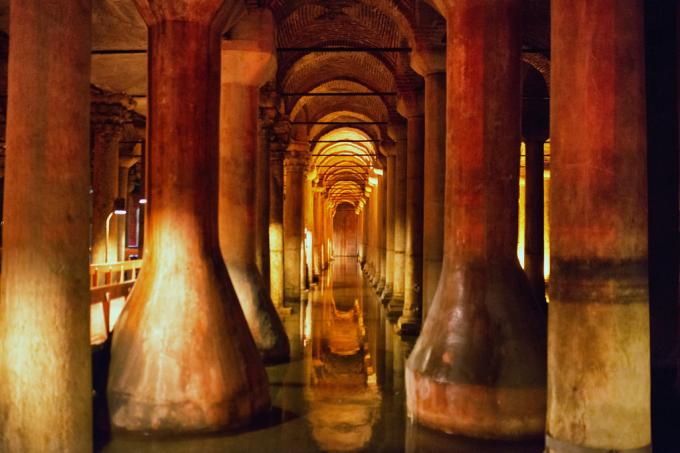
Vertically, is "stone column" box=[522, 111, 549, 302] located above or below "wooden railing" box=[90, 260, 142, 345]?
above

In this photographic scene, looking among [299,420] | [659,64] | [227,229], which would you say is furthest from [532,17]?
[299,420]

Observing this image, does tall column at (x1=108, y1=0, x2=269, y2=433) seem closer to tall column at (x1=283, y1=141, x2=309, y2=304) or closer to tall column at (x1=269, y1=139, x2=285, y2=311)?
tall column at (x1=269, y1=139, x2=285, y2=311)

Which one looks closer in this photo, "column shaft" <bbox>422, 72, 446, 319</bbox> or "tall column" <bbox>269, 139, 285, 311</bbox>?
"column shaft" <bbox>422, 72, 446, 319</bbox>

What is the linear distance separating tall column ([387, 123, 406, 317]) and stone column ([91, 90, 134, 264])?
6.57 m

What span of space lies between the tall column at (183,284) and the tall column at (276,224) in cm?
888

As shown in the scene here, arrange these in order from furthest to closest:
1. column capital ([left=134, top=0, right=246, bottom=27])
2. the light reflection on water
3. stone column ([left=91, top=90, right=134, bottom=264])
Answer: stone column ([left=91, top=90, right=134, bottom=264]) → column capital ([left=134, top=0, right=246, bottom=27]) → the light reflection on water

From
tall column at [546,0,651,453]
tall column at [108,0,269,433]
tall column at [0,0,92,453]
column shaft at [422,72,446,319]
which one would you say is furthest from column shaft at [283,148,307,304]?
tall column at [546,0,651,453]

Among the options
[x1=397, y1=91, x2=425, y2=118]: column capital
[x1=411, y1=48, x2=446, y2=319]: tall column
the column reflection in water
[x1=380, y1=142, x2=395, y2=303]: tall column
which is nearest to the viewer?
the column reflection in water

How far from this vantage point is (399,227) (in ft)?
55.1

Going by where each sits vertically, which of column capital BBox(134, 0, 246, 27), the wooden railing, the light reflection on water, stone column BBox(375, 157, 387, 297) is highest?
column capital BBox(134, 0, 246, 27)

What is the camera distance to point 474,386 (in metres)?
6.28

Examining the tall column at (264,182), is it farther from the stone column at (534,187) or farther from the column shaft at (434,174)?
the stone column at (534,187)

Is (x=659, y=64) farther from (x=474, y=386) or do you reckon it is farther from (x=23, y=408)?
(x=23, y=408)

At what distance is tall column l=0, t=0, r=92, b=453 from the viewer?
453cm
